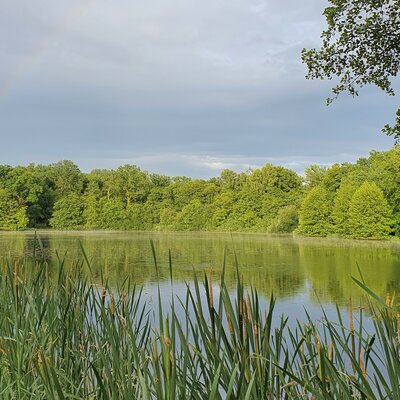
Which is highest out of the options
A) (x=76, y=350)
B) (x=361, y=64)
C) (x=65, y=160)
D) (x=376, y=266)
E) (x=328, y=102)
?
(x=65, y=160)

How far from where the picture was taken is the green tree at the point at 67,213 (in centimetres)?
4141

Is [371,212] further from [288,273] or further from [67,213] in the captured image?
[67,213]

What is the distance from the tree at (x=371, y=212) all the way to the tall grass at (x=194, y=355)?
82.3ft

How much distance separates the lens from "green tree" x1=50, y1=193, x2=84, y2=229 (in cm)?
4141

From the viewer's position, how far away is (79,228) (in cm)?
4175

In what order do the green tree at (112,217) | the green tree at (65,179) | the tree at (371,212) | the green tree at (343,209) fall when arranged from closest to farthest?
the tree at (371,212) → the green tree at (343,209) → the green tree at (112,217) → the green tree at (65,179)

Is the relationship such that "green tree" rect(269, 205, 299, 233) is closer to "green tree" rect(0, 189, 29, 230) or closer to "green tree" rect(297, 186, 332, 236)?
"green tree" rect(297, 186, 332, 236)

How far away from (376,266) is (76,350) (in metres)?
12.2

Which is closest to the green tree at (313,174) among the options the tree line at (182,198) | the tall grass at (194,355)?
the tree line at (182,198)

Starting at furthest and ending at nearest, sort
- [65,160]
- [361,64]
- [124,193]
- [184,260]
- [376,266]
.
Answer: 1. [65,160]
2. [124,193]
3. [184,260]
4. [376,266]
5. [361,64]

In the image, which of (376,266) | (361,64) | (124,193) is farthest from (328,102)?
(124,193)

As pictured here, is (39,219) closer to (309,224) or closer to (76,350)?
(309,224)

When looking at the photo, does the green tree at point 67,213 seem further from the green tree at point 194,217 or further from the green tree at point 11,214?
the green tree at point 194,217

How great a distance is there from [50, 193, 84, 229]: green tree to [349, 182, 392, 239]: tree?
77.8 ft
